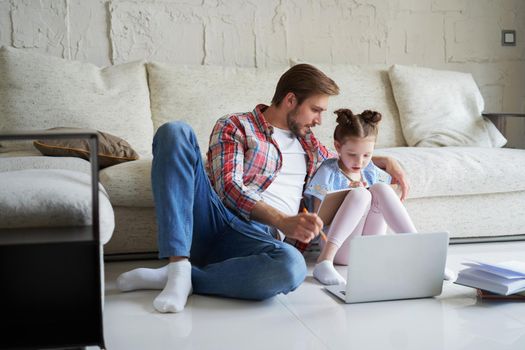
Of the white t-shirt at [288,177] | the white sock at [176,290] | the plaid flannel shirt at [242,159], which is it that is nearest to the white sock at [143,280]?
the white sock at [176,290]

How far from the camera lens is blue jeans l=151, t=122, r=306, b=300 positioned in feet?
6.57

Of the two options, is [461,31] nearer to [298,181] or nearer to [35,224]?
[298,181]

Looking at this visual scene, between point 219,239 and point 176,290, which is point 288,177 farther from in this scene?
point 176,290

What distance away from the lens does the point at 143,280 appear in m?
2.14

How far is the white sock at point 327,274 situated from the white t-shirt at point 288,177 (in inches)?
6.5

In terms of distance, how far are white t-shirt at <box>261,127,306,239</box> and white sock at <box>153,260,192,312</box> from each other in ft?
1.35

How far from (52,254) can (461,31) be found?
3.10 metres

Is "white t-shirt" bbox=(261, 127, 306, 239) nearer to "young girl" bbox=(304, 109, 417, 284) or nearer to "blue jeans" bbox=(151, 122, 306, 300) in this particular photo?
"young girl" bbox=(304, 109, 417, 284)

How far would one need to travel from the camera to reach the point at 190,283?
205 cm

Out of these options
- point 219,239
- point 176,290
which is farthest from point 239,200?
point 176,290

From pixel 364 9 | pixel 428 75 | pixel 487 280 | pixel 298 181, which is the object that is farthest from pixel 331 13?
pixel 487 280

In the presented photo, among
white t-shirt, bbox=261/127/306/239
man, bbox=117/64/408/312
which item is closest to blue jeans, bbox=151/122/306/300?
man, bbox=117/64/408/312

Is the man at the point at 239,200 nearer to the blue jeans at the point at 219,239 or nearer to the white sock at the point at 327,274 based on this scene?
the blue jeans at the point at 219,239

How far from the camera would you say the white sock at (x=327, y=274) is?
2.23m
